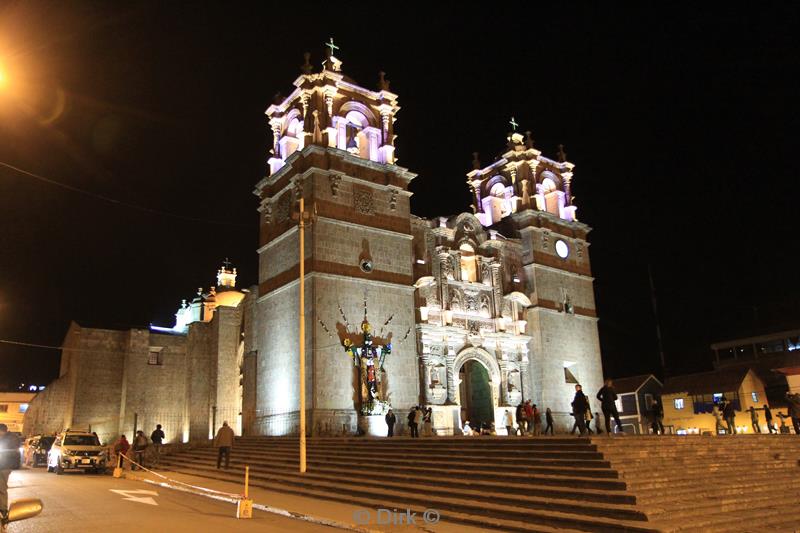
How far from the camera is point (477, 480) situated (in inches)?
496

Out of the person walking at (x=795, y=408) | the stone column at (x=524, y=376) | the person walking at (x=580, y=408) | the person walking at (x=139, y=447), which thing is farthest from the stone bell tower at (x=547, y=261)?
Answer: the person walking at (x=139, y=447)

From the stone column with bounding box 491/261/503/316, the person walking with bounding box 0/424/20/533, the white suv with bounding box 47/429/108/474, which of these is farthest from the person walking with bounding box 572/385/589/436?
the stone column with bounding box 491/261/503/316

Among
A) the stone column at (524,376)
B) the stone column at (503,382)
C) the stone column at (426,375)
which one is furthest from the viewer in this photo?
the stone column at (524,376)

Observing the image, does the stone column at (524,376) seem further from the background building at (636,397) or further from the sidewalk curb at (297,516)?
the sidewalk curb at (297,516)

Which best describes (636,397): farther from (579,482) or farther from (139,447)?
(579,482)

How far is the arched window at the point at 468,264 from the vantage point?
33688 mm

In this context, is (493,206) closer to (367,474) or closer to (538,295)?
(538,295)

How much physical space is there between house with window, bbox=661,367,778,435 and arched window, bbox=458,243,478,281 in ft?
56.4

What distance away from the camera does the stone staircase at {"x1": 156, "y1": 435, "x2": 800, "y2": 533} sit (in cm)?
984

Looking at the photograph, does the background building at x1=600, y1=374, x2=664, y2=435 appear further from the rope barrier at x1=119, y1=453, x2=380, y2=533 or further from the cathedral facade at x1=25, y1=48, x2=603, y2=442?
the rope barrier at x1=119, y1=453, x2=380, y2=533

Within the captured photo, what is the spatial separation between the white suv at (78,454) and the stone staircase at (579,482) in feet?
24.5

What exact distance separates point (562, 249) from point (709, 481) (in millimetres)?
27184

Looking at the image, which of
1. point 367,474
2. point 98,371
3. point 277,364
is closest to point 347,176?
point 277,364

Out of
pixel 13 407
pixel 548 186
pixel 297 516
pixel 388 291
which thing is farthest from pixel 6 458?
pixel 13 407
